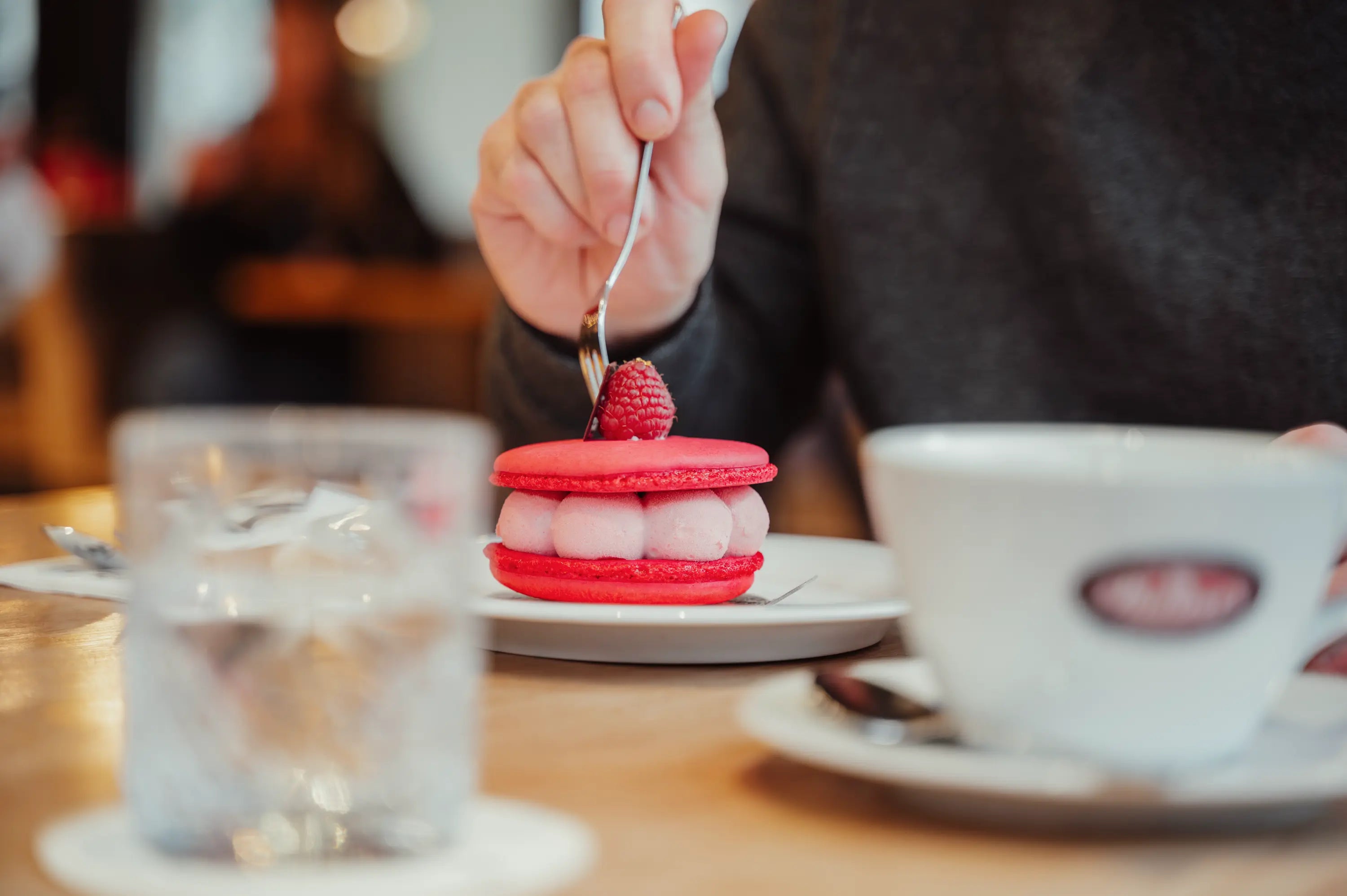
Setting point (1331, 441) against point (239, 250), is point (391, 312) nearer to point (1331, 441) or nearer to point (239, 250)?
point (239, 250)

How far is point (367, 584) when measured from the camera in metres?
0.32

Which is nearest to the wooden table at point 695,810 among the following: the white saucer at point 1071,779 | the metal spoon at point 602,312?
the white saucer at point 1071,779

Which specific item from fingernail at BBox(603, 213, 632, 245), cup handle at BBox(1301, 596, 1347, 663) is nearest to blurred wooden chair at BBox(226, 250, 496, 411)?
fingernail at BBox(603, 213, 632, 245)

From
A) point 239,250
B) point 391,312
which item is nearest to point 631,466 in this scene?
point 391,312

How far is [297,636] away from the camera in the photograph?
0.31 m

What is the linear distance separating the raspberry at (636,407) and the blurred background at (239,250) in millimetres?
3821

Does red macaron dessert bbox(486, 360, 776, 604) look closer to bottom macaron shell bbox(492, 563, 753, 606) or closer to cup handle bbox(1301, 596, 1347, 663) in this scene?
bottom macaron shell bbox(492, 563, 753, 606)

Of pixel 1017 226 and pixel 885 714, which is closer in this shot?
pixel 885 714

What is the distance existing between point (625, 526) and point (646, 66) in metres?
0.30

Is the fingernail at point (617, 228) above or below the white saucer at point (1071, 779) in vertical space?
above

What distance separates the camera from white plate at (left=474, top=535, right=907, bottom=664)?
543 mm

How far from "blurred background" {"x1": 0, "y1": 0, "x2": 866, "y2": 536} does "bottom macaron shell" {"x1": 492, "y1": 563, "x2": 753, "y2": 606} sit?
3899 mm

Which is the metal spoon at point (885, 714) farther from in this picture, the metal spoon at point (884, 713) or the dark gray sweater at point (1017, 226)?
the dark gray sweater at point (1017, 226)

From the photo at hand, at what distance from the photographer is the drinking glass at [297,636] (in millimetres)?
310
